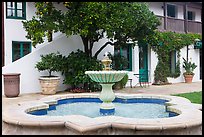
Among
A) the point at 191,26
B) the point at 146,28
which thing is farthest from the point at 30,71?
the point at 191,26

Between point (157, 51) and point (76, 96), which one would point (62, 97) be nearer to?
point (76, 96)

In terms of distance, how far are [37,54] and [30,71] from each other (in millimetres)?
900

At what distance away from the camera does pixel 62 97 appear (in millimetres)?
8242

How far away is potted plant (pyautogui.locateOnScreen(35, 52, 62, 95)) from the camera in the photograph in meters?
12.0

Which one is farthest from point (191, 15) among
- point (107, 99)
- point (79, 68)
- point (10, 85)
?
point (107, 99)

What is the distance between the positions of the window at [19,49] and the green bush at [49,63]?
6.27ft

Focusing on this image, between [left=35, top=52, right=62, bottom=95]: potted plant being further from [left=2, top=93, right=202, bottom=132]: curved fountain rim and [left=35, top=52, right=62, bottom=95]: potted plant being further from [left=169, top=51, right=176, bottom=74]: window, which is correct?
[left=169, top=51, right=176, bottom=74]: window

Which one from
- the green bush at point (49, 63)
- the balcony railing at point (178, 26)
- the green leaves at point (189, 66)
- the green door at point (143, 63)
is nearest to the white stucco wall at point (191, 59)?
the green leaves at point (189, 66)

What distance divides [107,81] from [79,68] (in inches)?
240

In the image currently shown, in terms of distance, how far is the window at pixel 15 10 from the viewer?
13758 mm

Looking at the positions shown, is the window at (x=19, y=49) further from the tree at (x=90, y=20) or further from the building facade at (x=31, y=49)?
the tree at (x=90, y=20)

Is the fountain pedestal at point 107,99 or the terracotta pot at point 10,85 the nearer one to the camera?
the fountain pedestal at point 107,99

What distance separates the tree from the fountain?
170 inches

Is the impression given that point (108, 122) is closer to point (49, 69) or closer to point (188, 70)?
point (49, 69)
